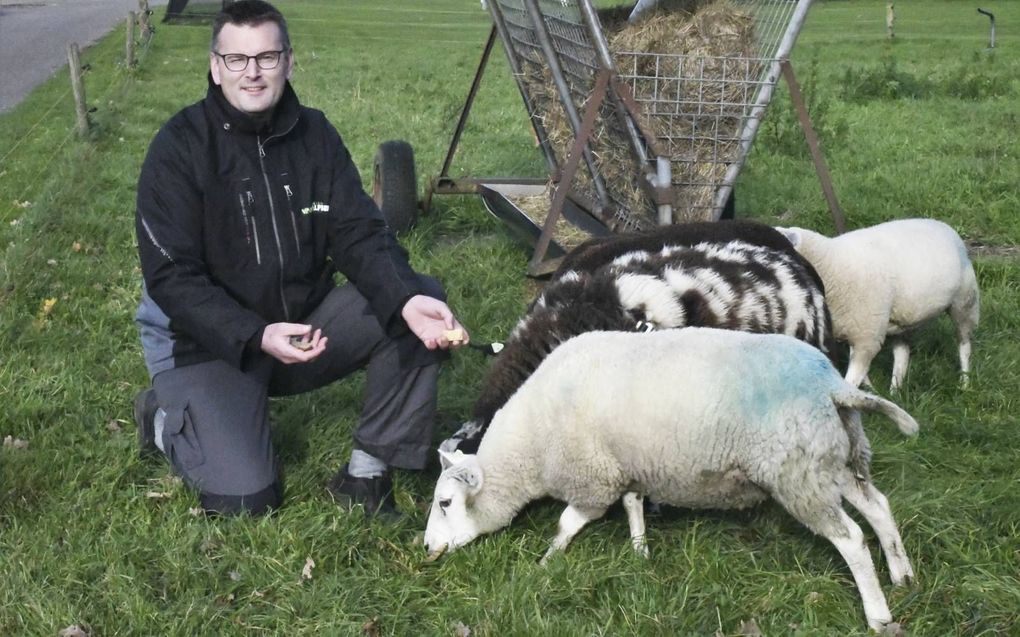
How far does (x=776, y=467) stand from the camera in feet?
10.8

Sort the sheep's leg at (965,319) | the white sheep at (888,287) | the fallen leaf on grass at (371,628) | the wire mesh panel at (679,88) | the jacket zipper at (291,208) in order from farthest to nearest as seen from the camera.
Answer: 1. the wire mesh panel at (679,88)
2. the sheep's leg at (965,319)
3. the white sheep at (888,287)
4. the jacket zipper at (291,208)
5. the fallen leaf on grass at (371,628)

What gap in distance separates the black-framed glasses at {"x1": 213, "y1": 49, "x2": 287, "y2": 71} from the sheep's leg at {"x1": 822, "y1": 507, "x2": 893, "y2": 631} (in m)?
2.45

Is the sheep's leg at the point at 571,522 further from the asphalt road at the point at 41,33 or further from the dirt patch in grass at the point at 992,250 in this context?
the asphalt road at the point at 41,33

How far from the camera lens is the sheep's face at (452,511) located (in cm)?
371

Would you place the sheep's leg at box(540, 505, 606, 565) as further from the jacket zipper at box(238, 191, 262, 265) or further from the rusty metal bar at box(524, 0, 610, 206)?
the rusty metal bar at box(524, 0, 610, 206)

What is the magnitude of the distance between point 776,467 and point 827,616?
49 centimetres

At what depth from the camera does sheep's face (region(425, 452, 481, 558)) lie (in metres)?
3.71

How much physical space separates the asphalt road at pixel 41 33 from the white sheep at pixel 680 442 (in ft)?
37.6

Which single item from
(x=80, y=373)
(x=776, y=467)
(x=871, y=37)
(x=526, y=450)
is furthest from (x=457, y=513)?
(x=871, y=37)

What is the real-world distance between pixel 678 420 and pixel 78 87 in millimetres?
8997

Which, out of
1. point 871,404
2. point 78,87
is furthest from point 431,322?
point 78,87

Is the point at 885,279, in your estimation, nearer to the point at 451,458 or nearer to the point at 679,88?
the point at 679,88

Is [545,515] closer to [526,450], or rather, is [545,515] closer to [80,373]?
[526,450]

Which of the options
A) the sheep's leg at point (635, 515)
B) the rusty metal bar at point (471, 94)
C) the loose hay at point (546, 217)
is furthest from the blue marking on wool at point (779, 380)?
the rusty metal bar at point (471, 94)
